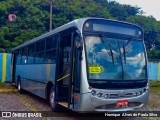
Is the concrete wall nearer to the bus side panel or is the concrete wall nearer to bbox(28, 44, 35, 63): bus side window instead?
the bus side panel

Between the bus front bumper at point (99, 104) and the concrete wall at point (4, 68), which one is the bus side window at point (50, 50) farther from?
the concrete wall at point (4, 68)

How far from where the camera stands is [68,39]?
8688 mm

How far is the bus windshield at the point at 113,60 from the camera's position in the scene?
699cm

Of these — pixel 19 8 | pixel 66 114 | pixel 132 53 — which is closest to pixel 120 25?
pixel 132 53

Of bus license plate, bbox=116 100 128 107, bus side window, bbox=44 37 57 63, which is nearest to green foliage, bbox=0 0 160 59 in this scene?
bus side window, bbox=44 37 57 63

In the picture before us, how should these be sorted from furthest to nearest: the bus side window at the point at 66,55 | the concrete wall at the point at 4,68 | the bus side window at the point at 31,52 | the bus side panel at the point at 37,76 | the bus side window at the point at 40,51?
the concrete wall at the point at 4,68, the bus side window at the point at 31,52, the bus side window at the point at 40,51, the bus side panel at the point at 37,76, the bus side window at the point at 66,55

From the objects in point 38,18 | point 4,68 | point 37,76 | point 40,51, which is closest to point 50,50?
point 40,51

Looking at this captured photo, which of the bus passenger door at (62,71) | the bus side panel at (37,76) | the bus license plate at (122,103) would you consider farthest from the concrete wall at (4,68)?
the bus license plate at (122,103)

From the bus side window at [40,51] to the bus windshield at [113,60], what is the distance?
3840 mm

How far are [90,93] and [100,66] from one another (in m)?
0.77

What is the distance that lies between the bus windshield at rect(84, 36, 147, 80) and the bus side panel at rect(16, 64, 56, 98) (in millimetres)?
2141

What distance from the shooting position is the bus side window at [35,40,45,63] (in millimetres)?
10627

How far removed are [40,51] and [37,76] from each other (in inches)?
41.1

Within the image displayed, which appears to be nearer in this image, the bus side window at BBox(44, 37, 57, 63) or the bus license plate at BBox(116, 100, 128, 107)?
the bus license plate at BBox(116, 100, 128, 107)
